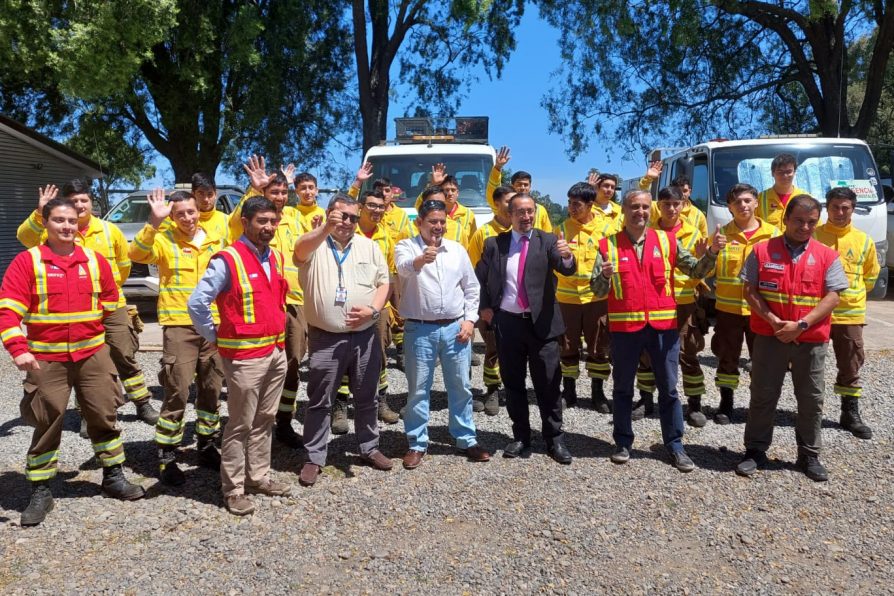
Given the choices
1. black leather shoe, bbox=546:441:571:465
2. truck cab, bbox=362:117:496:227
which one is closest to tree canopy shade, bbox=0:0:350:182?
truck cab, bbox=362:117:496:227

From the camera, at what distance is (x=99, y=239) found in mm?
5387

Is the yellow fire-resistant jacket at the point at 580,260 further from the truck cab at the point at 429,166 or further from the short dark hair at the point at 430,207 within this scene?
the truck cab at the point at 429,166

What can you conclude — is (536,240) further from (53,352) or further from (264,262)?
(53,352)

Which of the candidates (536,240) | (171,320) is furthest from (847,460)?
(171,320)

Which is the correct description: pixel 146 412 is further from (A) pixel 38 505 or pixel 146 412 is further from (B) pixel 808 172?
(B) pixel 808 172

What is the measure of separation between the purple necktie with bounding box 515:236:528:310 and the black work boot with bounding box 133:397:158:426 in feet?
11.3

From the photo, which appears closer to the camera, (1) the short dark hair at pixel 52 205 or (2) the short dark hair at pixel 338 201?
(1) the short dark hair at pixel 52 205

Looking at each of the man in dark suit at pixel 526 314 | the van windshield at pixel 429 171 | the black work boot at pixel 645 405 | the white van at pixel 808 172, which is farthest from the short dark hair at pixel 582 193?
the white van at pixel 808 172

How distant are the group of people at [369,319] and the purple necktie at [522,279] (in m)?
0.01

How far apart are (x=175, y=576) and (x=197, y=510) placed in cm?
78

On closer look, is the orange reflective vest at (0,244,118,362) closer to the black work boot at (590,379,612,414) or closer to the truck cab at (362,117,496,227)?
the black work boot at (590,379,612,414)

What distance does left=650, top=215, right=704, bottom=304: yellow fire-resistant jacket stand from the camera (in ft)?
18.9

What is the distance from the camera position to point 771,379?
4660 mm

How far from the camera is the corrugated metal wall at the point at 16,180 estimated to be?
49.2ft
